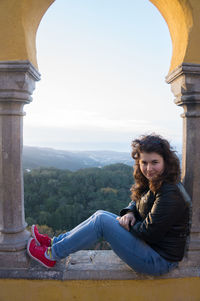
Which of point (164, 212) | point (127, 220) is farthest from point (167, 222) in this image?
point (127, 220)

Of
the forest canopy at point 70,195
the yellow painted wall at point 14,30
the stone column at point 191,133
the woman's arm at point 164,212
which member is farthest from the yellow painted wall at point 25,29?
the forest canopy at point 70,195

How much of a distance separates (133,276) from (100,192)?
12.9 ft

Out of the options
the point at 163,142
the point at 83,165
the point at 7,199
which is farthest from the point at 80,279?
the point at 83,165

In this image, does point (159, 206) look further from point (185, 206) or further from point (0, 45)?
point (0, 45)

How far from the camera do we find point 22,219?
2191mm

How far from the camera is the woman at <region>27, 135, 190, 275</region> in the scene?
1.77 m

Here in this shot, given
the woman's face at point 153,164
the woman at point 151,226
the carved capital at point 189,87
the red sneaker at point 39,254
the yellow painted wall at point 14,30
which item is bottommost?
the red sneaker at point 39,254

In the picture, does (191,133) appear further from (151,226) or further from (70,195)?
(70,195)

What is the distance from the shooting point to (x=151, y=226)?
5.83 ft

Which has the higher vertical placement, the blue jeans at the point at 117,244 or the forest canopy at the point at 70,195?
the blue jeans at the point at 117,244

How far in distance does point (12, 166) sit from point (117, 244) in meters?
1.12

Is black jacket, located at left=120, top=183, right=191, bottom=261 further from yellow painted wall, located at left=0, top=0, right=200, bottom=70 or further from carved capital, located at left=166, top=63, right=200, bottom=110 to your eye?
yellow painted wall, located at left=0, top=0, right=200, bottom=70

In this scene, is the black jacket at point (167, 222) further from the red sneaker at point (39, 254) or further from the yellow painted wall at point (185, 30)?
the yellow painted wall at point (185, 30)

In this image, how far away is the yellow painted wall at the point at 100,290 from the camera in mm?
2068
